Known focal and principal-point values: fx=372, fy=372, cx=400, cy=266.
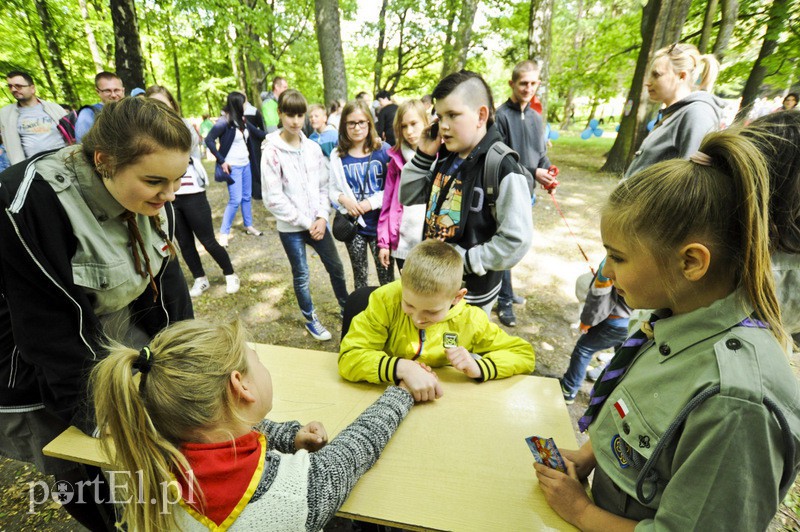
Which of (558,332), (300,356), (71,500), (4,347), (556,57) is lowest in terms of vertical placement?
(558,332)

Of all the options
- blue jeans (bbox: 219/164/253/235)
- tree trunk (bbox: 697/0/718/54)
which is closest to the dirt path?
blue jeans (bbox: 219/164/253/235)

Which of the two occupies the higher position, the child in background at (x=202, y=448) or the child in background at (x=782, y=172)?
the child in background at (x=782, y=172)

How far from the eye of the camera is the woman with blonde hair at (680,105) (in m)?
2.50

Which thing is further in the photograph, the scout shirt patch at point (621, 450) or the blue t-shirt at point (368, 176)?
the blue t-shirt at point (368, 176)

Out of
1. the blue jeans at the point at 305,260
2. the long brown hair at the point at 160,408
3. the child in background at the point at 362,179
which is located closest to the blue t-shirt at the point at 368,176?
the child in background at the point at 362,179

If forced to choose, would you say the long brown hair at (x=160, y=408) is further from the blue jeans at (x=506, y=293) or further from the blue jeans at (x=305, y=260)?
the blue jeans at (x=506, y=293)

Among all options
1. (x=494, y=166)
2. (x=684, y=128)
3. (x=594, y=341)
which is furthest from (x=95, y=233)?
(x=684, y=128)

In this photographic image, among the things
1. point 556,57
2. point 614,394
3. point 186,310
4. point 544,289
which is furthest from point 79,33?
point 556,57

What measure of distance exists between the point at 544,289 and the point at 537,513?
382 centimetres

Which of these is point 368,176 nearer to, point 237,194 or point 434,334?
point 434,334

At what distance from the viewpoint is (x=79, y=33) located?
10.8 meters

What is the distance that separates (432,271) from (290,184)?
A: 2.10 m

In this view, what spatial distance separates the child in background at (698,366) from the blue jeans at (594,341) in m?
1.39

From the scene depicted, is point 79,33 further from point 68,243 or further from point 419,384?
point 419,384
